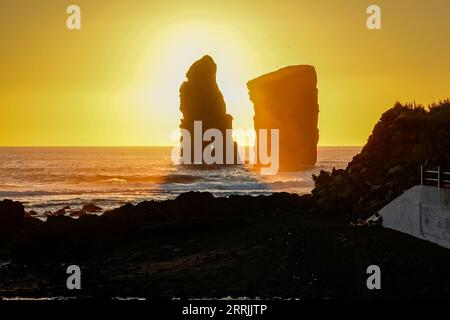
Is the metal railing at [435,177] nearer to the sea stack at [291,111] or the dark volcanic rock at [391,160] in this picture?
the dark volcanic rock at [391,160]

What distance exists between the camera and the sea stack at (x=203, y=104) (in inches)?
4668

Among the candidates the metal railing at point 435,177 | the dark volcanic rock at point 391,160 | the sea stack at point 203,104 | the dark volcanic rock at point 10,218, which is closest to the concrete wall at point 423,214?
the metal railing at point 435,177

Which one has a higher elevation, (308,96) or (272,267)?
(308,96)

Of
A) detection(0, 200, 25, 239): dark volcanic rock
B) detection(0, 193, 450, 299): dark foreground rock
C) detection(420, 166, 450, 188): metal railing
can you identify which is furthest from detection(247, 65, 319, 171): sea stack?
detection(420, 166, 450, 188): metal railing

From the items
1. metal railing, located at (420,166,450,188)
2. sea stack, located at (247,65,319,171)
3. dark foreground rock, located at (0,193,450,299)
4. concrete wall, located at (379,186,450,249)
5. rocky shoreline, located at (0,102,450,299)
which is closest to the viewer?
dark foreground rock, located at (0,193,450,299)

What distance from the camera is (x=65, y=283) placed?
17.7m

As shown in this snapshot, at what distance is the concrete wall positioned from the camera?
63.2 ft

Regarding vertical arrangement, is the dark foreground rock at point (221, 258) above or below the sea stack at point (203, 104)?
below

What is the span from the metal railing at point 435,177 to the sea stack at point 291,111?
9873 cm

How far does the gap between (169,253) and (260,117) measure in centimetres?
10433

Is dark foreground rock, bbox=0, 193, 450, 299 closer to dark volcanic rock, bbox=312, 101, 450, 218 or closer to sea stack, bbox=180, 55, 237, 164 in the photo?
dark volcanic rock, bbox=312, 101, 450, 218

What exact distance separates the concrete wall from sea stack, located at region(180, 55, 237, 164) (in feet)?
316

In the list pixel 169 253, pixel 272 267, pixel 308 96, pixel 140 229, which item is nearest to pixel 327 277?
pixel 272 267

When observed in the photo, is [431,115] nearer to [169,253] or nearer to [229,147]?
[169,253]
